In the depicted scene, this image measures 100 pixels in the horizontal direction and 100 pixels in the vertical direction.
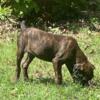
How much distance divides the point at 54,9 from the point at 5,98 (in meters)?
6.64

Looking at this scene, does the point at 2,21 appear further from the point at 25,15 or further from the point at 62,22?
the point at 62,22

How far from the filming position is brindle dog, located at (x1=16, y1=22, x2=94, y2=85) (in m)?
9.26

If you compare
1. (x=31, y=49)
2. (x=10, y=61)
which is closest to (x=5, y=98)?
(x=31, y=49)

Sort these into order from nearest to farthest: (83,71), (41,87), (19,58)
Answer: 1. (41,87)
2. (83,71)
3. (19,58)

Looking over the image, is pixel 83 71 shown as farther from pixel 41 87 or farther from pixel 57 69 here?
pixel 41 87

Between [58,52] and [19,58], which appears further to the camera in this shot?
[19,58]

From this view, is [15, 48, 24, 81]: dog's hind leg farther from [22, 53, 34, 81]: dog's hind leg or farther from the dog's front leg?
the dog's front leg

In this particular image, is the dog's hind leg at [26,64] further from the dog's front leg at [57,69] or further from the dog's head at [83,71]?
the dog's head at [83,71]

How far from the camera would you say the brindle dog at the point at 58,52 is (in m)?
9.26

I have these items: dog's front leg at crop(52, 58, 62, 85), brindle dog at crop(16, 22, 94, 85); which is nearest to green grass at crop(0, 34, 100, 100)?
dog's front leg at crop(52, 58, 62, 85)

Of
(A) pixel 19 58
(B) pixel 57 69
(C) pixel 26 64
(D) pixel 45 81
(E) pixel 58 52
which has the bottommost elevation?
(D) pixel 45 81

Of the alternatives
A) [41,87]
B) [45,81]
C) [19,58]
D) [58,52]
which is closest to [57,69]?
[58,52]

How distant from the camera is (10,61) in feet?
37.4

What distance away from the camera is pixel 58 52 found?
931 centimetres
